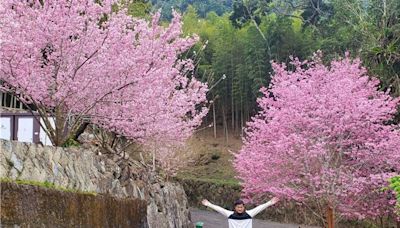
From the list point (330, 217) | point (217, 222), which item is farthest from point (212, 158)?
point (330, 217)

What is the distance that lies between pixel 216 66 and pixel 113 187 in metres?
18.1

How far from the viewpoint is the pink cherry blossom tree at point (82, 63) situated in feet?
23.2

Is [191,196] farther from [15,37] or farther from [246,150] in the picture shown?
[15,37]

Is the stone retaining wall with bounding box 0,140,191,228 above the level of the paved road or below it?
above

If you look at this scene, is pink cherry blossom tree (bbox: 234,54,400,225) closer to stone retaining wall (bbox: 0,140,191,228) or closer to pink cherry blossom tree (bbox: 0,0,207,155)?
stone retaining wall (bbox: 0,140,191,228)

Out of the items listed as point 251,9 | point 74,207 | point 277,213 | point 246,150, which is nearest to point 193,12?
point 251,9

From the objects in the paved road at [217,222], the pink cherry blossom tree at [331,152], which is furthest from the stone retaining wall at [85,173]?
the paved road at [217,222]

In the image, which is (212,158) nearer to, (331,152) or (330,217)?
(331,152)

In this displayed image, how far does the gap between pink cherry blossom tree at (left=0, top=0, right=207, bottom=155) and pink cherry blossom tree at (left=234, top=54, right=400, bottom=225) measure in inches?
129

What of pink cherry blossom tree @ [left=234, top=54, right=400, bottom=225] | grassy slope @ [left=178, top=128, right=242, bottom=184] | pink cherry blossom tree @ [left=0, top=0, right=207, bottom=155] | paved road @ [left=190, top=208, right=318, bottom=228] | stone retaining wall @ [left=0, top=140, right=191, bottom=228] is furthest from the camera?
grassy slope @ [left=178, top=128, right=242, bottom=184]

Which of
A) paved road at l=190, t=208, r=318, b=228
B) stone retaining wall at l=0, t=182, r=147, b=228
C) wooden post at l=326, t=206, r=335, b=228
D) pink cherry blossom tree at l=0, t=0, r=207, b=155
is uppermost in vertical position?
pink cherry blossom tree at l=0, t=0, r=207, b=155

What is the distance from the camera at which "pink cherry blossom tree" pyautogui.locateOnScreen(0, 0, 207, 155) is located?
23.2 ft

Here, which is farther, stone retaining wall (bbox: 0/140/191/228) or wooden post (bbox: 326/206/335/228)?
wooden post (bbox: 326/206/335/228)

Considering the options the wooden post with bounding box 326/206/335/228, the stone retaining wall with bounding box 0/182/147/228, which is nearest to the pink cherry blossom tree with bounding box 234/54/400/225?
the wooden post with bounding box 326/206/335/228
